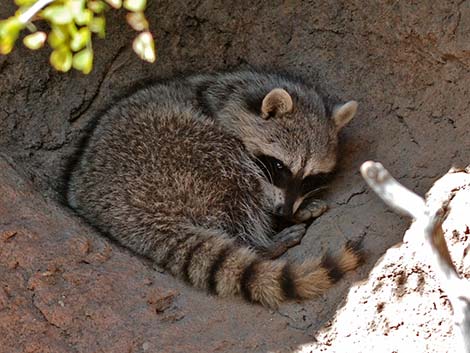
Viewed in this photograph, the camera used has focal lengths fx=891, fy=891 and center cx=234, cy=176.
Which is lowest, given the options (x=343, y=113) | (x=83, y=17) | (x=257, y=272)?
(x=257, y=272)

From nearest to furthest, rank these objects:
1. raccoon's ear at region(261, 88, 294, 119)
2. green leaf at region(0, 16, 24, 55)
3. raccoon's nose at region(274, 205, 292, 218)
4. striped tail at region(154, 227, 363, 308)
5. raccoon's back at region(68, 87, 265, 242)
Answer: green leaf at region(0, 16, 24, 55) < striped tail at region(154, 227, 363, 308) < raccoon's back at region(68, 87, 265, 242) < raccoon's nose at region(274, 205, 292, 218) < raccoon's ear at region(261, 88, 294, 119)

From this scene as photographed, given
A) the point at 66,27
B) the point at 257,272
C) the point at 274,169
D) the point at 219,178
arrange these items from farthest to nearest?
the point at 274,169
the point at 219,178
the point at 257,272
the point at 66,27

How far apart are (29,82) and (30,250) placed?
4.03ft

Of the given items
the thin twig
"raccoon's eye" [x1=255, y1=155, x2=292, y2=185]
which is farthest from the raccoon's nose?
the thin twig

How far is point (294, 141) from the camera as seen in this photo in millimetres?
4629

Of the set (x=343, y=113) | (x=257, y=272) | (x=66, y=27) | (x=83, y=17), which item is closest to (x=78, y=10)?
(x=83, y=17)

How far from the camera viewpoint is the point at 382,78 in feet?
15.2

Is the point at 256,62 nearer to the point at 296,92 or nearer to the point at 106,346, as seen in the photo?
the point at 296,92

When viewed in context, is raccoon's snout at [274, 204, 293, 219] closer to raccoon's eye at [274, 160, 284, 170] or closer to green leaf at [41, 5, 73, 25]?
raccoon's eye at [274, 160, 284, 170]

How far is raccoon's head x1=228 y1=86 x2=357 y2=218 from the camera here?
15.0 ft

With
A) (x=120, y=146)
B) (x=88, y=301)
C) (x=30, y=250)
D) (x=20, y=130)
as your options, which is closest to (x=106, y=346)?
(x=88, y=301)

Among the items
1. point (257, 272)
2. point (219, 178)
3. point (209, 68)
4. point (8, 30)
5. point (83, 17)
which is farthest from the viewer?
point (209, 68)

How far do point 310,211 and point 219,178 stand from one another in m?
0.50

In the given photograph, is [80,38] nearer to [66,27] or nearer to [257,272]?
[66,27]
